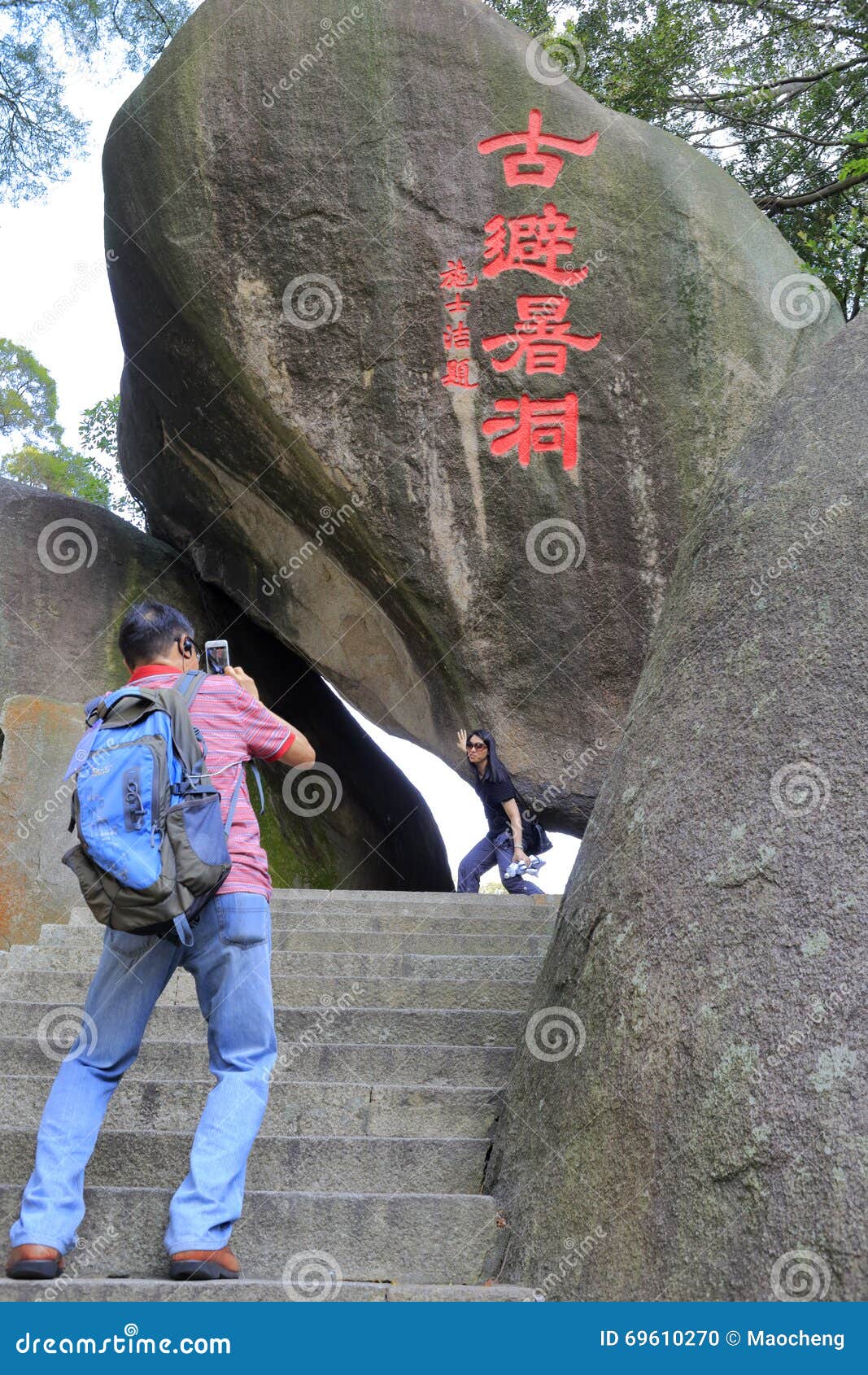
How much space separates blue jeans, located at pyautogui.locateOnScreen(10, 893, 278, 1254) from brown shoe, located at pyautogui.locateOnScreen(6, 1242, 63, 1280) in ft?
0.07

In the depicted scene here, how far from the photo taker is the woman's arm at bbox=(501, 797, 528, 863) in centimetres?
714

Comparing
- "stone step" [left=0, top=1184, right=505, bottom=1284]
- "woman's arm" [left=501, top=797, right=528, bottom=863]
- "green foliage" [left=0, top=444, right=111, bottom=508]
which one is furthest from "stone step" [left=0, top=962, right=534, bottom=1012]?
"green foliage" [left=0, top=444, right=111, bottom=508]

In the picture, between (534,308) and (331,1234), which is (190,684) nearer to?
(331,1234)

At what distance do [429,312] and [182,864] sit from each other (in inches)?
226

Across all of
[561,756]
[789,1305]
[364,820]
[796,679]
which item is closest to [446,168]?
[561,756]

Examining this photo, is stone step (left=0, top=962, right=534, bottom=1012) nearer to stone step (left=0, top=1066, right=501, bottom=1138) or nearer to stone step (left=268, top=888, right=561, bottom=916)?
stone step (left=0, top=1066, right=501, bottom=1138)

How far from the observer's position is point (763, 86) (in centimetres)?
1009

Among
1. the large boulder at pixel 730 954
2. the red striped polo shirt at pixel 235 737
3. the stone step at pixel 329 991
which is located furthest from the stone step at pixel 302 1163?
the stone step at pixel 329 991

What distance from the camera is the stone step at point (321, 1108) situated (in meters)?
3.44

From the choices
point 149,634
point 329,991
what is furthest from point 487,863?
point 149,634

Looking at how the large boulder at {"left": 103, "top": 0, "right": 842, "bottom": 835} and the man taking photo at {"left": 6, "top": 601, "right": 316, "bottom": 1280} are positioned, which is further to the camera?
the large boulder at {"left": 103, "top": 0, "right": 842, "bottom": 835}

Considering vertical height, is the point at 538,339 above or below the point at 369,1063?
above

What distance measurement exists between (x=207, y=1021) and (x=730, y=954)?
3.82 feet

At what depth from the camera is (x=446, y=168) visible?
25.2 ft
